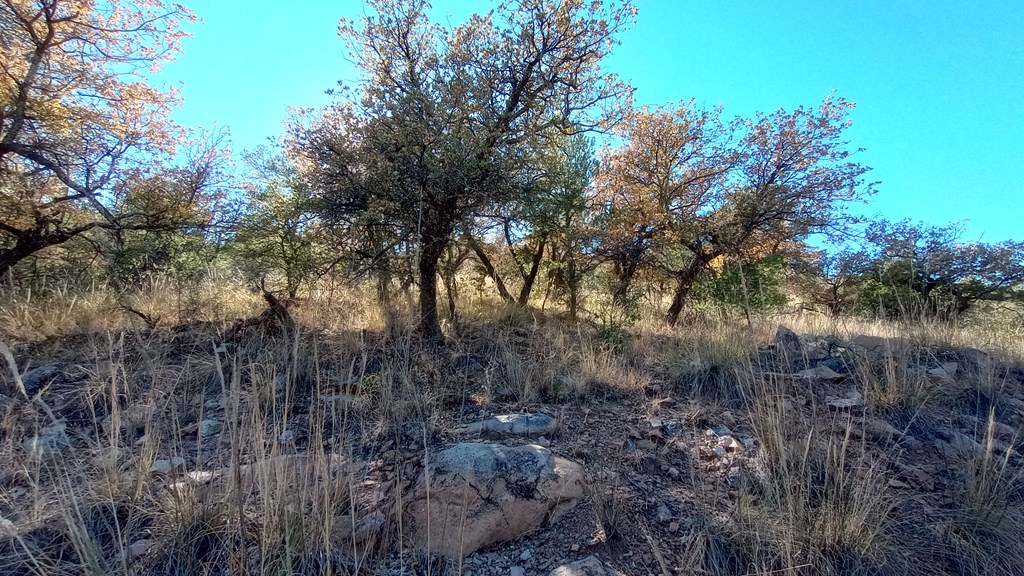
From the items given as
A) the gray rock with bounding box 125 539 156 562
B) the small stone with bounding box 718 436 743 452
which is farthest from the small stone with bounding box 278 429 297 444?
the small stone with bounding box 718 436 743 452

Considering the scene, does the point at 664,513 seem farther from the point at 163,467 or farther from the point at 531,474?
the point at 163,467

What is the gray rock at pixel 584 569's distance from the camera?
1.80 metres

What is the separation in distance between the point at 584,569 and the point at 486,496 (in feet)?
1.98

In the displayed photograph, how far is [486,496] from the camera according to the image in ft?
7.16

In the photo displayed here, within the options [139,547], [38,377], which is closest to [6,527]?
[139,547]

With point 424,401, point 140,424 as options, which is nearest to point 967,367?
point 424,401

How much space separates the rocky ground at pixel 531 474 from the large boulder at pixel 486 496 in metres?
0.01

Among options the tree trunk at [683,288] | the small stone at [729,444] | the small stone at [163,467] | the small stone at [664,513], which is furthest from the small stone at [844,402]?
the small stone at [163,467]

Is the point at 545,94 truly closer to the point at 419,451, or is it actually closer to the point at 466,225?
the point at 466,225

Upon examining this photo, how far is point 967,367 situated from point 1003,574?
342 cm

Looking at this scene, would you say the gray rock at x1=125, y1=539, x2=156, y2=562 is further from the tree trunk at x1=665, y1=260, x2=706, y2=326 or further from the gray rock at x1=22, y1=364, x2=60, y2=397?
the tree trunk at x1=665, y1=260, x2=706, y2=326

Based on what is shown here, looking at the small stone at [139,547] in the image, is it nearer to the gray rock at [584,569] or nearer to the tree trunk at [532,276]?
the gray rock at [584,569]

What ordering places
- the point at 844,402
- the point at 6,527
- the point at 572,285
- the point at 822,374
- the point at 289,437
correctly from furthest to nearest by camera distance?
the point at 572,285, the point at 822,374, the point at 844,402, the point at 289,437, the point at 6,527

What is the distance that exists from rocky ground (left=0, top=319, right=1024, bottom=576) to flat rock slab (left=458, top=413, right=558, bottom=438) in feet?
0.07
